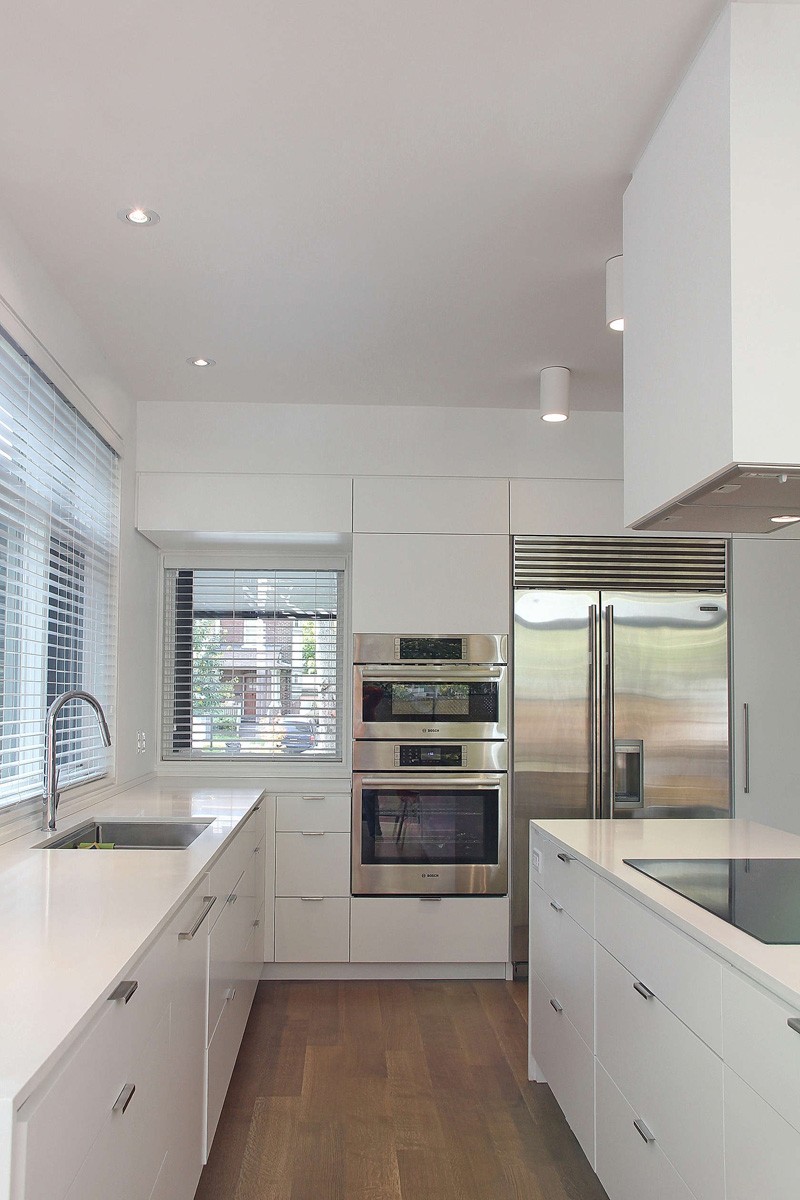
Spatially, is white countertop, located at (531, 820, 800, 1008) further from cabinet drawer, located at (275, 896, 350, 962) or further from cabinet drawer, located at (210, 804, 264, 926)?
cabinet drawer, located at (275, 896, 350, 962)

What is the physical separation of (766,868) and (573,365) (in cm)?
221

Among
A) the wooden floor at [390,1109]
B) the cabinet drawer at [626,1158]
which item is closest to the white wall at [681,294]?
the cabinet drawer at [626,1158]

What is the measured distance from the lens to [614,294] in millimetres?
2652

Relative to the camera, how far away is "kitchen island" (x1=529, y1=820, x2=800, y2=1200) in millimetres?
1413

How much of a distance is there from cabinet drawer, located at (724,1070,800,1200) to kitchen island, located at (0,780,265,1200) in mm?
991

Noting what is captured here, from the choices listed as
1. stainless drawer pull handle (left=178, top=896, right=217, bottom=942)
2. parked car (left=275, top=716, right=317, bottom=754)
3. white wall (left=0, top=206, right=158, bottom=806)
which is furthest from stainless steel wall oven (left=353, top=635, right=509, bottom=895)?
stainless drawer pull handle (left=178, top=896, right=217, bottom=942)

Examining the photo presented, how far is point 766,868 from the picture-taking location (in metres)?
2.17

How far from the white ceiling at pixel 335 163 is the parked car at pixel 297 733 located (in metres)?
1.93

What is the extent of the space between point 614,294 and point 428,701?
2080 millimetres

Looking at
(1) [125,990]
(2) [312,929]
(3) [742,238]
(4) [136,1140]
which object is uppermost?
(3) [742,238]

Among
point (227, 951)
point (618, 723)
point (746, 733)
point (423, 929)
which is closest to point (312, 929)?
point (423, 929)

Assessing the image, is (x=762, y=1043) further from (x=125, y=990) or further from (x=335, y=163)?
(x=335, y=163)

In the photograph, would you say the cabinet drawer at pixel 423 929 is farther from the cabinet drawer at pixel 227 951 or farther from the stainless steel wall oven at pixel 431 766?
the cabinet drawer at pixel 227 951

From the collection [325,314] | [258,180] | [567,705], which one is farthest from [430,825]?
[258,180]
